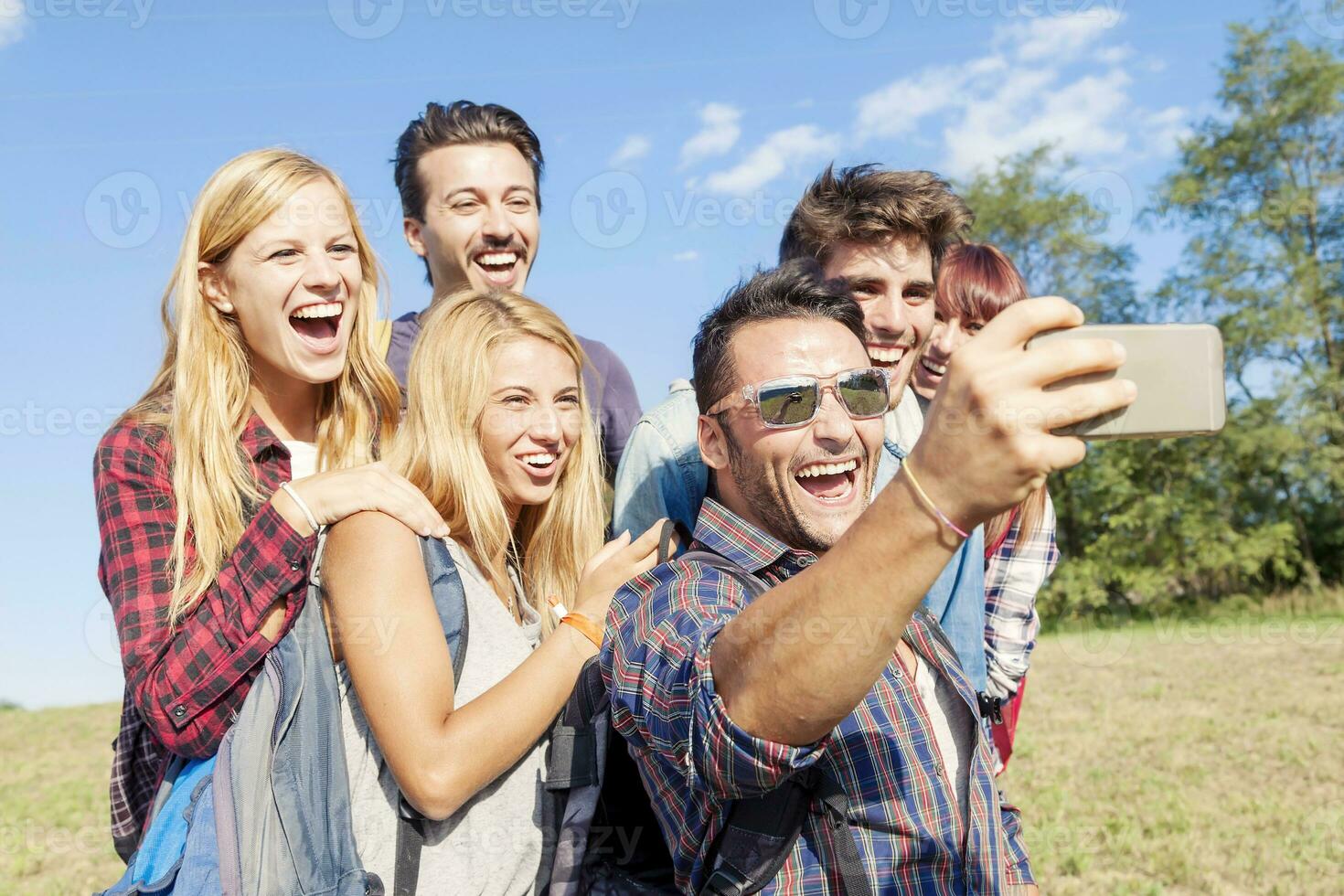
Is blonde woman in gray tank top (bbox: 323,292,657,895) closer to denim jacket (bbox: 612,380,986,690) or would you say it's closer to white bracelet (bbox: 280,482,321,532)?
white bracelet (bbox: 280,482,321,532)

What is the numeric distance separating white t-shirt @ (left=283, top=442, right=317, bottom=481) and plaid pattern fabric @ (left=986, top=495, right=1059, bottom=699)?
236cm

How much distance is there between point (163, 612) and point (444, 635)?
2.42ft

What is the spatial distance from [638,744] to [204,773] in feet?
3.76

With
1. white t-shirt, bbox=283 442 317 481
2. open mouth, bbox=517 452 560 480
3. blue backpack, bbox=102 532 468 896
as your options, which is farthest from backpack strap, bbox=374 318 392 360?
blue backpack, bbox=102 532 468 896

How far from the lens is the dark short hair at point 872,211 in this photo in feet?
11.6

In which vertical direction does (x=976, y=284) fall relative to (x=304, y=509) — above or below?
above

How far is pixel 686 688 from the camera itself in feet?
5.49

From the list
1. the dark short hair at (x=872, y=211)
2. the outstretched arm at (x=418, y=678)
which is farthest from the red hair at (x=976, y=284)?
the outstretched arm at (x=418, y=678)

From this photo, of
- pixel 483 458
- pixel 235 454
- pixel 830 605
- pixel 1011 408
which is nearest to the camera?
pixel 1011 408

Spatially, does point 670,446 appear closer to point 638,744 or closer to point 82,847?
point 638,744

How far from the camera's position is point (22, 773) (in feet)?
33.7

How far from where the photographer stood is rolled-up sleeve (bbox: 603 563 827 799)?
1.50 metres

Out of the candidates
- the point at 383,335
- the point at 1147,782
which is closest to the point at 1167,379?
the point at 383,335

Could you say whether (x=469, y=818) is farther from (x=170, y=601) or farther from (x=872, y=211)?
(x=872, y=211)
